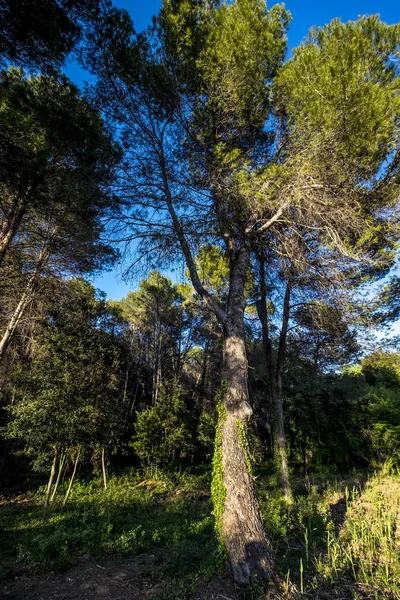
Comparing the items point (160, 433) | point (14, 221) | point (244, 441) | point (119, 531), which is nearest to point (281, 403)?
point (244, 441)

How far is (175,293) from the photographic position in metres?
17.0

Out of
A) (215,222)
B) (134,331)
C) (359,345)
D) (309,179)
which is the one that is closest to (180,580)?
(215,222)

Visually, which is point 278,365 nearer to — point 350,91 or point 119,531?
point 119,531

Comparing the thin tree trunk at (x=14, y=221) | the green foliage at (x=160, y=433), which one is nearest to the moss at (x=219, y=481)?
the thin tree trunk at (x=14, y=221)

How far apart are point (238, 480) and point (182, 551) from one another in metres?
1.81

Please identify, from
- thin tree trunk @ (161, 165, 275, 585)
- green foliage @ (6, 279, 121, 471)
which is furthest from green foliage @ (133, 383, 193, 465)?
thin tree trunk @ (161, 165, 275, 585)

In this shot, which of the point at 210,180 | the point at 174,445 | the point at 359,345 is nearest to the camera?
the point at 210,180

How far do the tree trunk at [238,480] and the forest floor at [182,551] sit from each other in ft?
0.71

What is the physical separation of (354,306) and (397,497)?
3.95 m

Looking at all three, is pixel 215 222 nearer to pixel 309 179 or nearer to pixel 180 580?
pixel 309 179

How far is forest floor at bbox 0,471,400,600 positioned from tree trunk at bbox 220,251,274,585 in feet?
0.71

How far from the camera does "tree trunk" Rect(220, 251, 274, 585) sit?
3039mm

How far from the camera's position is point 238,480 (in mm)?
3471

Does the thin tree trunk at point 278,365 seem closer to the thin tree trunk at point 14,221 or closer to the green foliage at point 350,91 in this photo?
the green foliage at point 350,91
